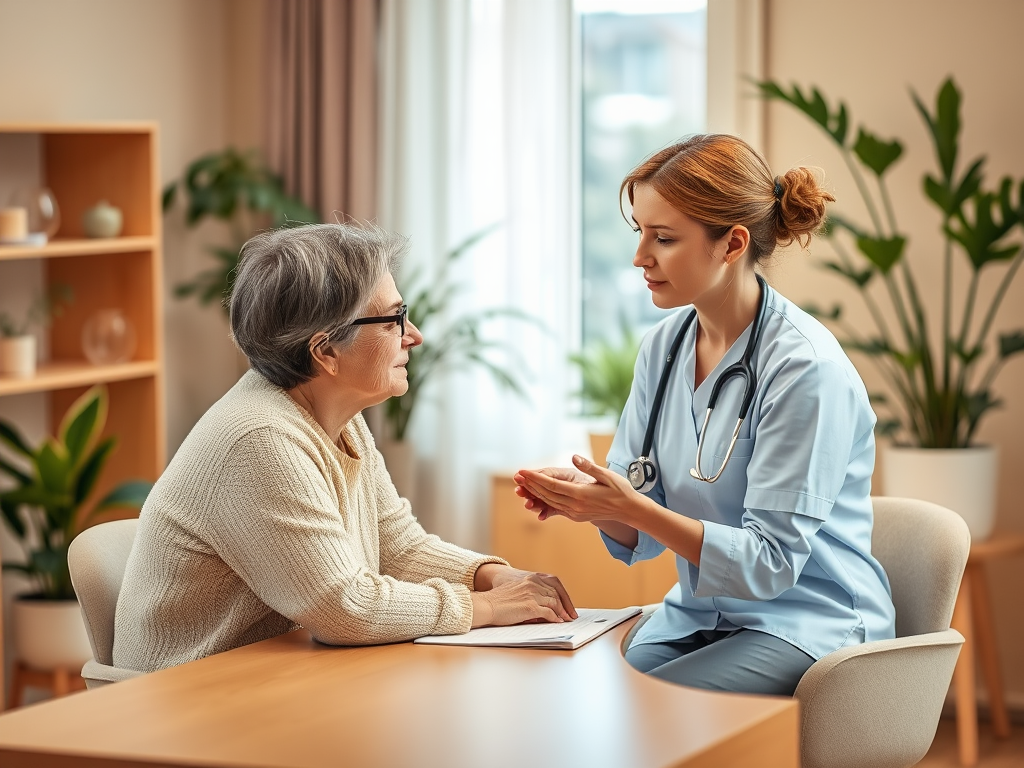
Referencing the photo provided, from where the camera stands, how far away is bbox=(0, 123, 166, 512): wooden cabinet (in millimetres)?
4047

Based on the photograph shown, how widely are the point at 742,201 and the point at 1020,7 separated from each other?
2053 millimetres

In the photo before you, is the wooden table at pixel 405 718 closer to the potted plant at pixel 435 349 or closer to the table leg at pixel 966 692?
the table leg at pixel 966 692

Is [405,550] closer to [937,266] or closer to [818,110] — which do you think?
[818,110]

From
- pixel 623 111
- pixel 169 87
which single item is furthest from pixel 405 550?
pixel 169 87

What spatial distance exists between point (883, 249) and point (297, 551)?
211 cm

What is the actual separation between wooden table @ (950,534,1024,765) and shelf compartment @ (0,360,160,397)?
2.48m

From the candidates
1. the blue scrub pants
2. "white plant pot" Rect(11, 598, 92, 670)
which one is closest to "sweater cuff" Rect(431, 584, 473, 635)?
the blue scrub pants

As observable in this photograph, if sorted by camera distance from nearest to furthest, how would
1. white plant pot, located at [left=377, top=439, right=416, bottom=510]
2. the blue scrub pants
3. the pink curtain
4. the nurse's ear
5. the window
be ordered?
the blue scrub pants → the nurse's ear → the window → white plant pot, located at [left=377, top=439, right=416, bottom=510] → the pink curtain

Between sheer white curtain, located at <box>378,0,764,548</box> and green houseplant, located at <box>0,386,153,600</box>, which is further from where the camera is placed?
sheer white curtain, located at <box>378,0,764,548</box>

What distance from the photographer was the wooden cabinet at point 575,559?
3812 mm

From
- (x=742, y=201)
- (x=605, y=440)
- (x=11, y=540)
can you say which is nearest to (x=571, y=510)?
(x=742, y=201)

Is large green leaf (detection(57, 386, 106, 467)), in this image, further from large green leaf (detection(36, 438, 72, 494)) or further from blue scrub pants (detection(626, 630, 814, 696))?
blue scrub pants (detection(626, 630, 814, 696))

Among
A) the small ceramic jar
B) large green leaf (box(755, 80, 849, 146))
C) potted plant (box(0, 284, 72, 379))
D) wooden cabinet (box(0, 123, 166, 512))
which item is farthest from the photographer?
wooden cabinet (box(0, 123, 166, 512))

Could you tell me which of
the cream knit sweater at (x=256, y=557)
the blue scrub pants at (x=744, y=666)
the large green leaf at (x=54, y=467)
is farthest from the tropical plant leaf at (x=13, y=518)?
the blue scrub pants at (x=744, y=666)
